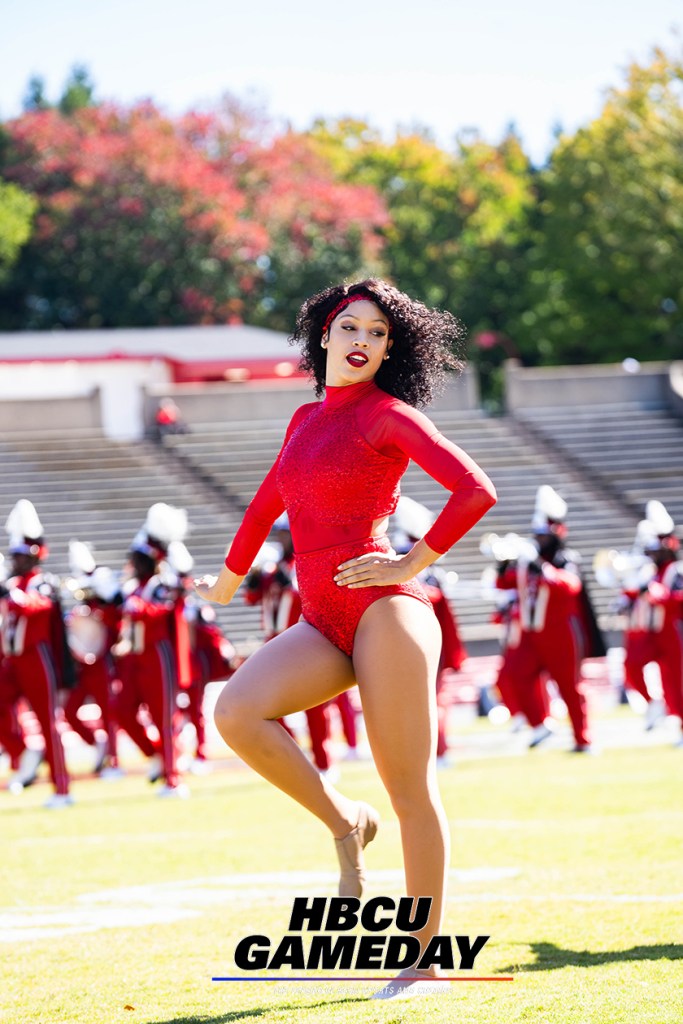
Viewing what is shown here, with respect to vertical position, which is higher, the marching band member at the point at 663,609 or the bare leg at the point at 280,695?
the bare leg at the point at 280,695

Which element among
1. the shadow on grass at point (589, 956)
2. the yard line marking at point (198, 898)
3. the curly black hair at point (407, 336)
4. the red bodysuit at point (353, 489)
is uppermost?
the curly black hair at point (407, 336)

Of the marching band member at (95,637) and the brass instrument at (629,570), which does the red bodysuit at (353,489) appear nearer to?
the marching band member at (95,637)

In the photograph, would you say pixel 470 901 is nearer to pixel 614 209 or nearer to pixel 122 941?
pixel 122 941

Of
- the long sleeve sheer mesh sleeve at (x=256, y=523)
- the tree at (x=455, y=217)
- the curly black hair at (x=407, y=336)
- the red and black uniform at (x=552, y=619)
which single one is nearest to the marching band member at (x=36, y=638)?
the red and black uniform at (x=552, y=619)

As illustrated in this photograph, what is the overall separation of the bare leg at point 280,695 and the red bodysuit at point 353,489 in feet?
0.23

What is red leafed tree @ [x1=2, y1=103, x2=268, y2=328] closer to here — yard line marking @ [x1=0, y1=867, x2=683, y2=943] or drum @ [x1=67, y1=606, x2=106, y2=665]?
drum @ [x1=67, y1=606, x2=106, y2=665]

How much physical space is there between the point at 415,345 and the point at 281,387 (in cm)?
2399

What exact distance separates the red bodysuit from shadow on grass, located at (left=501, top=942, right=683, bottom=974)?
1.05 metres

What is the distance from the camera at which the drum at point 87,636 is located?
1331cm

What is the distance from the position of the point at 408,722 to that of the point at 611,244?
42428 mm

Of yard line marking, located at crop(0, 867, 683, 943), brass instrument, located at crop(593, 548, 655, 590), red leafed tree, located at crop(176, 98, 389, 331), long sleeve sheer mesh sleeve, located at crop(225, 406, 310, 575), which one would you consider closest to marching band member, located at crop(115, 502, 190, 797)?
brass instrument, located at crop(593, 548, 655, 590)

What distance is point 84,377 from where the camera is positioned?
32.5 metres

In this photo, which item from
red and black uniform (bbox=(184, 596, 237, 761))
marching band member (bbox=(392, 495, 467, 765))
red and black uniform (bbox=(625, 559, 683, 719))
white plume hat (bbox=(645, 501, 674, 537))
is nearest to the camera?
marching band member (bbox=(392, 495, 467, 765))

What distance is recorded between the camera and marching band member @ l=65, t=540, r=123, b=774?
518 inches
